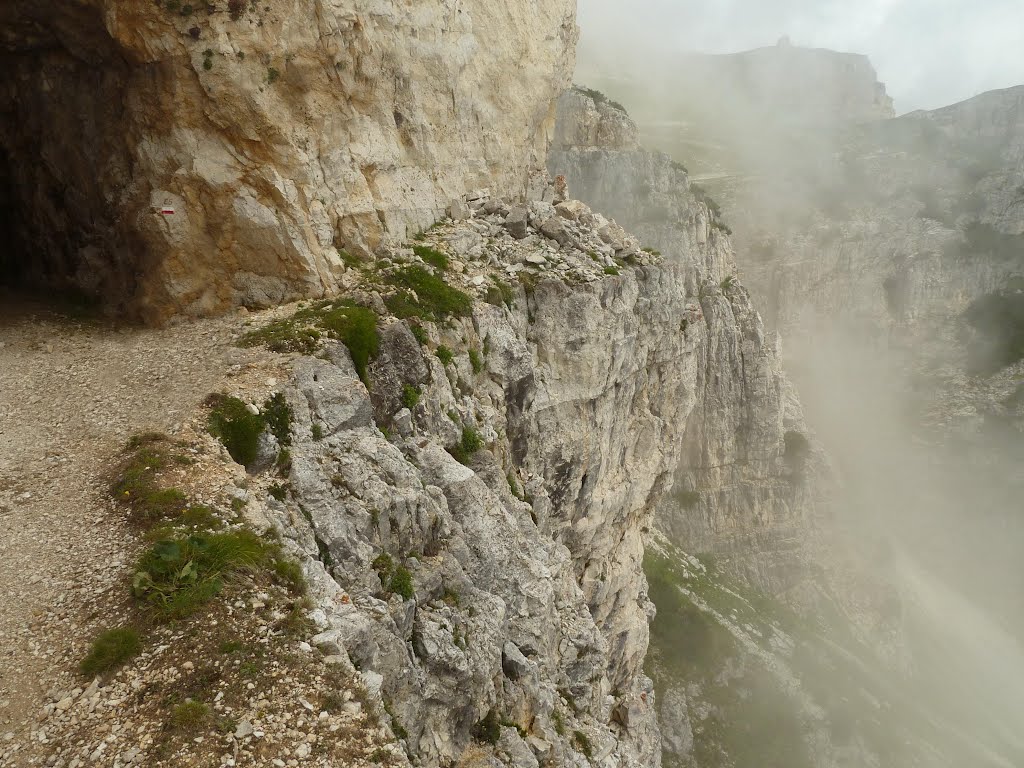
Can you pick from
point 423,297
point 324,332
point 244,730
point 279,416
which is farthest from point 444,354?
point 244,730

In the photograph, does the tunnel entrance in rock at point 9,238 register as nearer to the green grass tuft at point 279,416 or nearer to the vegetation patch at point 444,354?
the green grass tuft at point 279,416

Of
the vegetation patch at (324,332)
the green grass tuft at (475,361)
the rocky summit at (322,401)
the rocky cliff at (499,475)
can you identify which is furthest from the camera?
the green grass tuft at (475,361)

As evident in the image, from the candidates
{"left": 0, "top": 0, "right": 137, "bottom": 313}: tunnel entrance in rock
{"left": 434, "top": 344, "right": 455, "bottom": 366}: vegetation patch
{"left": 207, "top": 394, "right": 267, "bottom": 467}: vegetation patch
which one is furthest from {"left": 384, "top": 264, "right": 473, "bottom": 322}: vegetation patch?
{"left": 0, "top": 0, "right": 137, "bottom": 313}: tunnel entrance in rock

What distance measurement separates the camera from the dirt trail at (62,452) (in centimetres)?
825

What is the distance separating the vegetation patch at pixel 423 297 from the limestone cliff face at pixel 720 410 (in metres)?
50.6

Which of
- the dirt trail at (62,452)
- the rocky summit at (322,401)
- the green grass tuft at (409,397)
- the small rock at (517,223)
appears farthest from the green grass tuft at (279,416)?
the small rock at (517,223)

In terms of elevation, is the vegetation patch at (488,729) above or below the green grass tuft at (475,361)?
below

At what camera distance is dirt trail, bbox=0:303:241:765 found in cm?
825

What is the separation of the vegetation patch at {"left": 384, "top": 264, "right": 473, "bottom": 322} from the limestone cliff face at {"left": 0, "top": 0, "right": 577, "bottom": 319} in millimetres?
1796

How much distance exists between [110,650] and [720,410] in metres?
68.4

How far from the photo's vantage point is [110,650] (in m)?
8.12

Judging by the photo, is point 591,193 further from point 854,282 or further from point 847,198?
point 847,198

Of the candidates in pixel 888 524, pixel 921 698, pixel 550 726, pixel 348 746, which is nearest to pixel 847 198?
pixel 888 524

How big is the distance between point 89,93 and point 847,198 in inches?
4478
